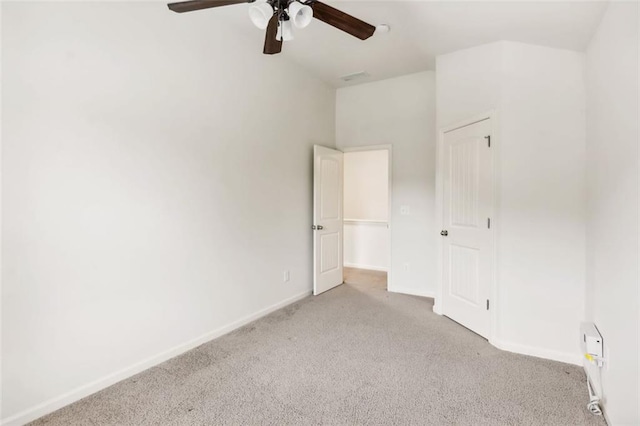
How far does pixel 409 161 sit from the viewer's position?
419 cm

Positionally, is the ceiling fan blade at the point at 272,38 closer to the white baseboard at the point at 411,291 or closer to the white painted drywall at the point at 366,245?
the white baseboard at the point at 411,291

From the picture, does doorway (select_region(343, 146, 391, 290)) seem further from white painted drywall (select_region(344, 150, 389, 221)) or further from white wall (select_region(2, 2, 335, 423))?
white wall (select_region(2, 2, 335, 423))

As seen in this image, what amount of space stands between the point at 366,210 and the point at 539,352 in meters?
3.98

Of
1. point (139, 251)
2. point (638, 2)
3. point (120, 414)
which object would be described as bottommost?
point (120, 414)

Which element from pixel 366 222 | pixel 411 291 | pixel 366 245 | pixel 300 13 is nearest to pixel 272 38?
pixel 300 13

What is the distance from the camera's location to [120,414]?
1853 mm

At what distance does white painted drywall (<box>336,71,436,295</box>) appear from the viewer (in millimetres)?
4055

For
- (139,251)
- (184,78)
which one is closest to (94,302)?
(139,251)

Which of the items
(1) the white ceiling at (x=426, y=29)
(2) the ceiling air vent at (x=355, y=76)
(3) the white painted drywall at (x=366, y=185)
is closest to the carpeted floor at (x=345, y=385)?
(1) the white ceiling at (x=426, y=29)

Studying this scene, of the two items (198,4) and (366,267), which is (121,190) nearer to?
(198,4)

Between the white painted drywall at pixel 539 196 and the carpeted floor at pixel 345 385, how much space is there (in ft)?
0.99

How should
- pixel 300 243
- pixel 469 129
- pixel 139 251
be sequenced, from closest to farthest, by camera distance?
pixel 139 251
pixel 469 129
pixel 300 243

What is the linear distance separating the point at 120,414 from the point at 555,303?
10.2ft

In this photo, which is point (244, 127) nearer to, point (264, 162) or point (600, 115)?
point (264, 162)
